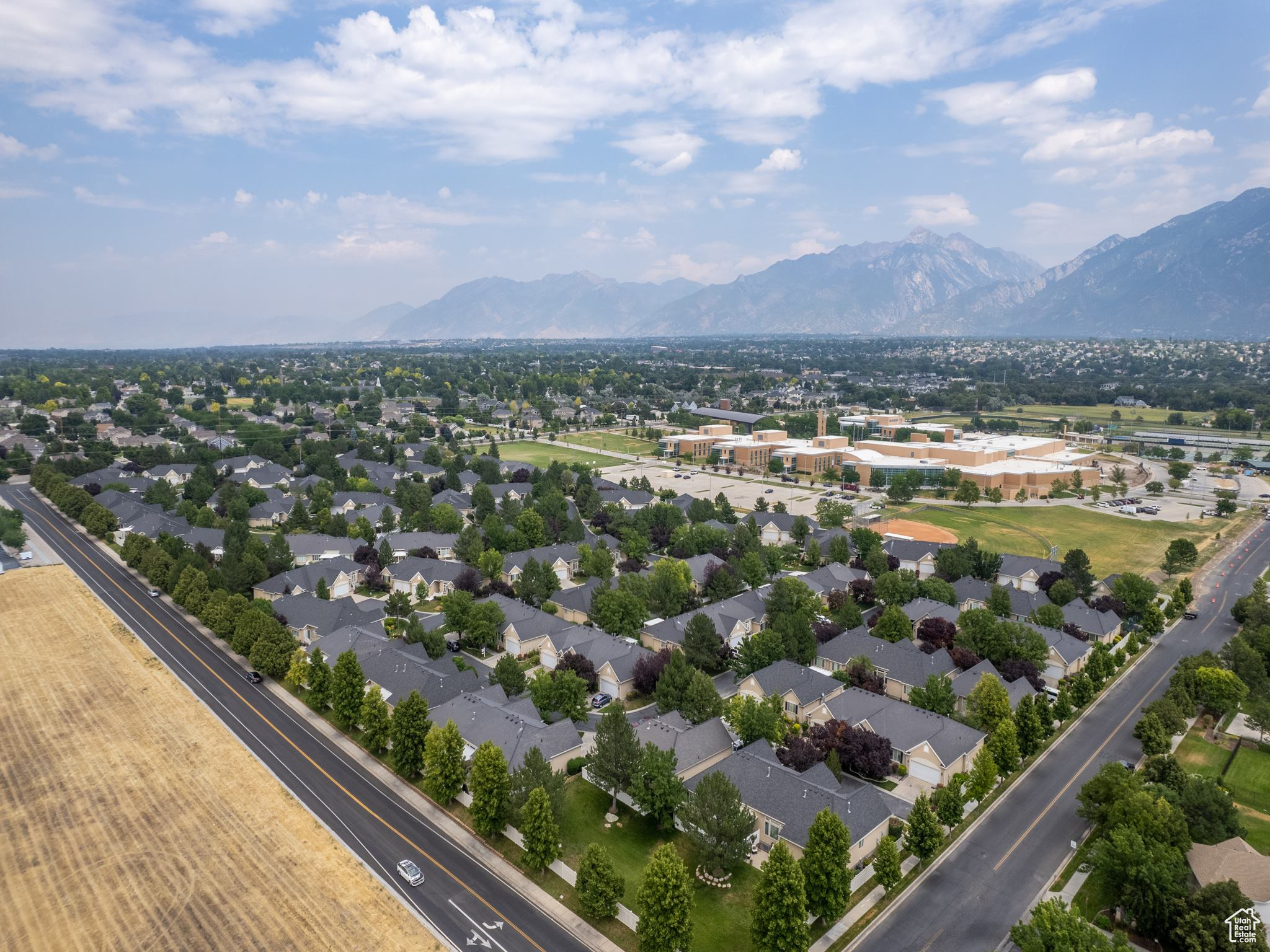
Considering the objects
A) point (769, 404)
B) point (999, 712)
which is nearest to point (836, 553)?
point (999, 712)

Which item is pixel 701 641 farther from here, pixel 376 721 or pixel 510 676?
pixel 376 721

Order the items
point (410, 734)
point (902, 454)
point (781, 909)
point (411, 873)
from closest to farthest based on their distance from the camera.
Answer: point (781, 909) → point (411, 873) → point (410, 734) → point (902, 454)

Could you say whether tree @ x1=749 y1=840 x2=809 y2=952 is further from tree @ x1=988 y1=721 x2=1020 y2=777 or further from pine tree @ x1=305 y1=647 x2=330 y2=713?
pine tree @ x1=305 y1=647 x2=330 y2=713

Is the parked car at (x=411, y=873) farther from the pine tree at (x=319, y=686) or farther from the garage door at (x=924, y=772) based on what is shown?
the garage door at (x=924, y=772)

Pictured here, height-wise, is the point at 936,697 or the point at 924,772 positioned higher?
the point at 936,697

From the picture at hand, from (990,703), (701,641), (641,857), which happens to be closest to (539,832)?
(641,857)

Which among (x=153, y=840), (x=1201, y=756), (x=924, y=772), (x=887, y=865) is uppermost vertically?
(x=887, y=865)
